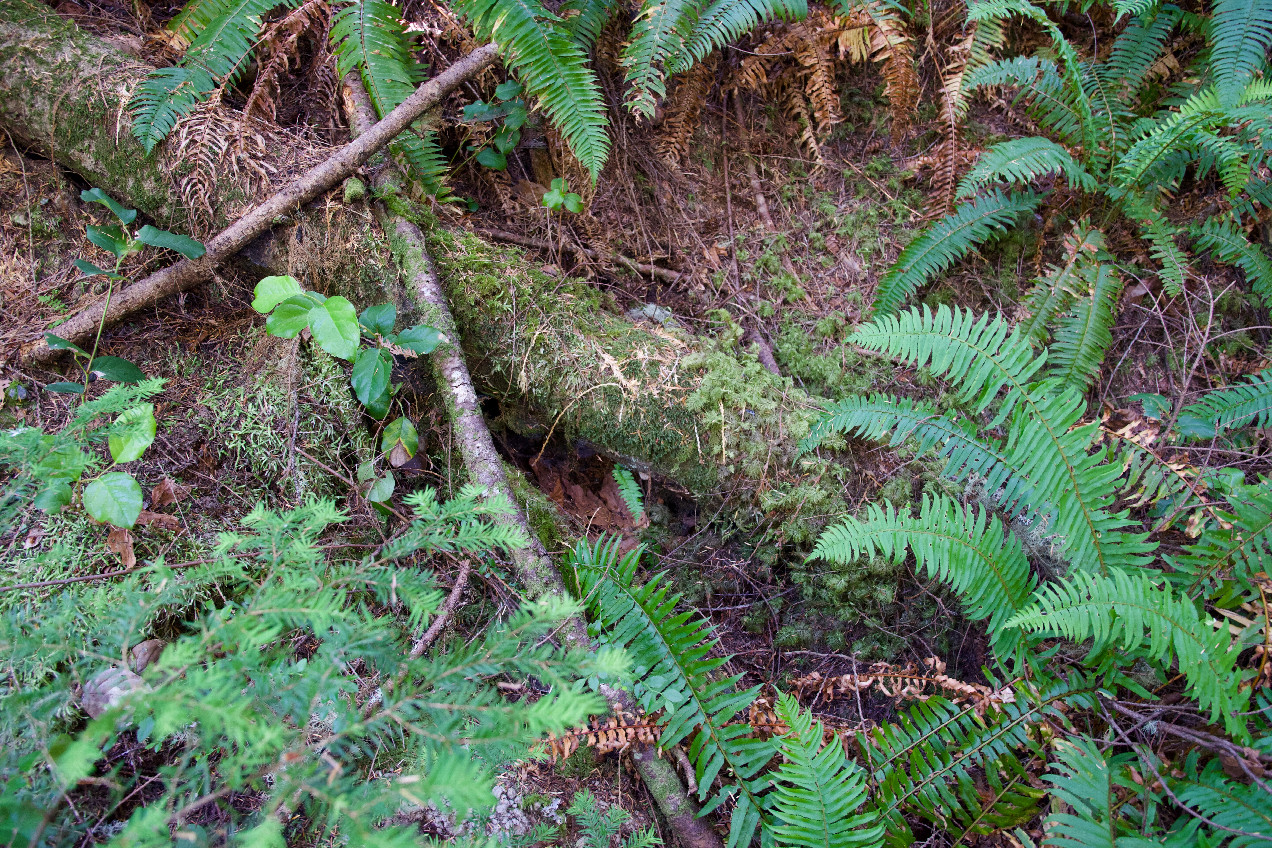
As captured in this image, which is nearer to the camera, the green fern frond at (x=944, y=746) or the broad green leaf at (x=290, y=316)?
the green fern frond at (x=944, y=746)

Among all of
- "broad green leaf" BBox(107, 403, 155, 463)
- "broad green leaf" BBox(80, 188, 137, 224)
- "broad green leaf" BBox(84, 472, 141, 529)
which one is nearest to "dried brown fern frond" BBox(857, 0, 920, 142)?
"broad green leaf" BBox(80, 188, 137, 224)

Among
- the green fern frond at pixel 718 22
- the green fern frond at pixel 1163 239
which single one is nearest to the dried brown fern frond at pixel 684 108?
the green fern frond at pixel 718 22

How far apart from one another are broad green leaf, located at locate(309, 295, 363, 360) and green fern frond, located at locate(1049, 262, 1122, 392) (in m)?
2.91

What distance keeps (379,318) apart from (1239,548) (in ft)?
9.67

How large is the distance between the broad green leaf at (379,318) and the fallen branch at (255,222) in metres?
0.71

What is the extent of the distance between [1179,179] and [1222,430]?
1299 millimetres

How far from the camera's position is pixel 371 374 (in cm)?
218

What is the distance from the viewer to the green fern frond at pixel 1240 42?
3.01 m

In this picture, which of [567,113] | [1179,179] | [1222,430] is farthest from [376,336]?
[1179,179]

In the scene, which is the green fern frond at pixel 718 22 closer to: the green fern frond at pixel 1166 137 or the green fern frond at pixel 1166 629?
the green fern frond at pixel 1166 137

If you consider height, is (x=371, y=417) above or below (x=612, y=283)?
below

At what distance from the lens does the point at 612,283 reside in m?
3.18

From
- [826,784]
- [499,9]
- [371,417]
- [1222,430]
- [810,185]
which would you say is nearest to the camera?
[826,784]

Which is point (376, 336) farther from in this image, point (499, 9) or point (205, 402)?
point (499, 9)
